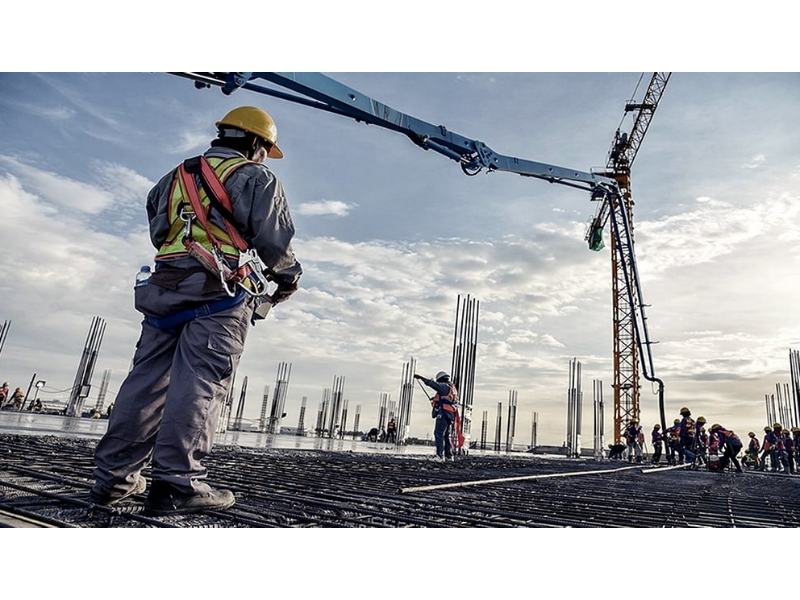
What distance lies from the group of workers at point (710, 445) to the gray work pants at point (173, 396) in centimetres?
1058

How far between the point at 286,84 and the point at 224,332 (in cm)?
441

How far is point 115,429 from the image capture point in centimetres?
184

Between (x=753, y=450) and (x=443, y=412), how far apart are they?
42.1 feet

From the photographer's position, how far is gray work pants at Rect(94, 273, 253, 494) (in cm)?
172

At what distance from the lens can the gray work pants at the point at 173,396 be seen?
5.64ft

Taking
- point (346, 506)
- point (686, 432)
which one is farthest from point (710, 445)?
point (346, 506)

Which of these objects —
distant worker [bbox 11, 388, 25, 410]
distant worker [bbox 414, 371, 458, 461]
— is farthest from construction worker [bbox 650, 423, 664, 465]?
distant worker [bbox 11, 388, 25, 410]

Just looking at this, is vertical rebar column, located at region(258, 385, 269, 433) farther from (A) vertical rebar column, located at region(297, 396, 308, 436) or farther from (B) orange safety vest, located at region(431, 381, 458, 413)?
(B) orange safety vest, located at region(431, 381, 458, 413)

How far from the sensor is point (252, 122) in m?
2.19

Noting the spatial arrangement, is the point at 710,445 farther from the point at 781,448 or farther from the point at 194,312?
the point at 194,312

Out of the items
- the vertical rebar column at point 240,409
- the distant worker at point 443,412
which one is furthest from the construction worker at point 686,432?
the vertical rebar column at point 240,409
